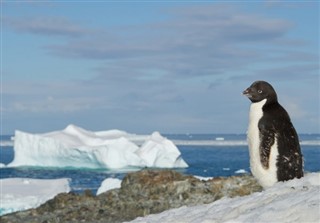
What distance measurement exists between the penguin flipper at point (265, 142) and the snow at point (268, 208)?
1079 millimetres

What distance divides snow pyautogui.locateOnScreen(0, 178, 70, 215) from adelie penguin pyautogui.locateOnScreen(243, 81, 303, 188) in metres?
23.1

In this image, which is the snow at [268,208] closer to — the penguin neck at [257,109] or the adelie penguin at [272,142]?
the adelie penguin at [272,142]

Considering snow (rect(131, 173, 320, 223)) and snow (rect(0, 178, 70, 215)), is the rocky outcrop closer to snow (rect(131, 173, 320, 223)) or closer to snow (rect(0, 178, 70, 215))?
snow (rect(131, 173, 320, 223))

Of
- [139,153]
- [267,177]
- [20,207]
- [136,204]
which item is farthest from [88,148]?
[267,177]

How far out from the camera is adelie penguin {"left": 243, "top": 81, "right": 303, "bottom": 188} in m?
8.55

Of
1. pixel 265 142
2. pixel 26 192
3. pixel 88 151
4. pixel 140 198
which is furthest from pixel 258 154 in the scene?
pixel 88 151

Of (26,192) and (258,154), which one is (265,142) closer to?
(258,154)

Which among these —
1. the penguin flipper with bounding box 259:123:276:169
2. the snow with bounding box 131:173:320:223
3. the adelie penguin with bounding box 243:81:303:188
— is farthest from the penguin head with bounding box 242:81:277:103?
the snow with bounding box 131:173:320:223

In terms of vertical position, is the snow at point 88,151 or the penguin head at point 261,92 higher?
the penguin head at point 261,92

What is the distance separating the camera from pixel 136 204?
13.9 metres

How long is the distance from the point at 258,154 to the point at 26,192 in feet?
97.9

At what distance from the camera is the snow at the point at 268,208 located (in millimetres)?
5406

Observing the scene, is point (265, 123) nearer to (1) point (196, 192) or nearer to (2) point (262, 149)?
(2) point (262, 149)

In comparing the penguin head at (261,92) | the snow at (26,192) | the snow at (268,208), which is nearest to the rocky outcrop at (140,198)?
the penguin head at (261,92)
